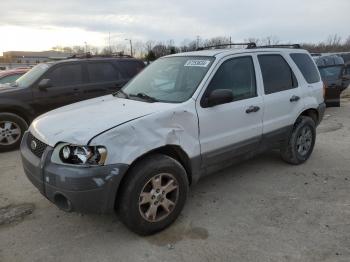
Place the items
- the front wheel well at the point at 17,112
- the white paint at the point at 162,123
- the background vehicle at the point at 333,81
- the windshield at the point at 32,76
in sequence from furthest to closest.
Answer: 1. the background vehicle at the point at 333,81
2. the windshield at the point at 32,76
3. the front wheel well at the point at 17,112
4. the white paint at the point at 162,123

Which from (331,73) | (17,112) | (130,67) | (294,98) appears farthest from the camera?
(331,73)

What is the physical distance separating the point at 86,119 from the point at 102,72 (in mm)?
4727

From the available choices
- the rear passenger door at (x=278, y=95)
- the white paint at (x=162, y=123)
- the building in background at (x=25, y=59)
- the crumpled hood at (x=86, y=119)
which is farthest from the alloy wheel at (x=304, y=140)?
the building in background at (x=25, y=59)

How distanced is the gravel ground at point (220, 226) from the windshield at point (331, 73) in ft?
20.2

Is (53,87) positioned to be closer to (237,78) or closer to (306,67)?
(237,78)

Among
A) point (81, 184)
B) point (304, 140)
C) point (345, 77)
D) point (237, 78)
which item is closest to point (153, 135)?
point (81, 184)

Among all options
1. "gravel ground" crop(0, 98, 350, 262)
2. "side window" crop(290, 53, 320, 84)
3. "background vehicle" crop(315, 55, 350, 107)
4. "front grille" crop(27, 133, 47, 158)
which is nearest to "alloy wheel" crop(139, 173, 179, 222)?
"gravel ground" crop(0, 98, 350, 262)

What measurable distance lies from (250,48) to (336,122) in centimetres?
506

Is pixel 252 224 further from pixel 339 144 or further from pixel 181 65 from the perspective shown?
pixel 339 144

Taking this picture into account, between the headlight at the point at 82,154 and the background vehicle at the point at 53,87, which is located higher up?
the background vehicle at the point at 53,87

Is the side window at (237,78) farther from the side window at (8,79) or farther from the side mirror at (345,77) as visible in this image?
the side window at (8,79)

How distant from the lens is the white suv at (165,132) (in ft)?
10.3

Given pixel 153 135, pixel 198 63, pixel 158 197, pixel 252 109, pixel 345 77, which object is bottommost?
pixel 158 197

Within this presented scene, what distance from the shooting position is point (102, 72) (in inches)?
317
